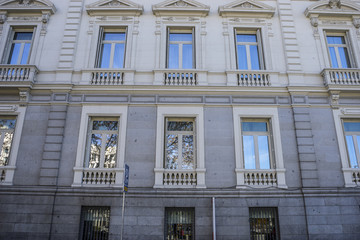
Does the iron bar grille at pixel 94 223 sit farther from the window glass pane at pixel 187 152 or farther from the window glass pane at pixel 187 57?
the window glass pane at pixel 187 57

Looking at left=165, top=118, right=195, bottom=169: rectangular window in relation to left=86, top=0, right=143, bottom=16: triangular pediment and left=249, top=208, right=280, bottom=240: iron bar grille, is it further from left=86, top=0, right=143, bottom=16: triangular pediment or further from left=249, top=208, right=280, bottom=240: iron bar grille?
left=86, top=0, right=143, bottom=16: triangular pediment

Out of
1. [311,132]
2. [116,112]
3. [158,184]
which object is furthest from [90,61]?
[311,132]

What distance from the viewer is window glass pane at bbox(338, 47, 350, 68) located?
13.0m

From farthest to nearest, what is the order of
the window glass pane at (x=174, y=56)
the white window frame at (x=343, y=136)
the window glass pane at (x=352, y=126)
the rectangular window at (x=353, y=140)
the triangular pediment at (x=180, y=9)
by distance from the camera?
the triangular pediment at (x=180, y=9) → the window glass pane at (x=174, y=56) → the window glass pane at (x=352, y=126) → the rectangular window at (x=353, y=140) → the white window frame at (x=343, y=136)

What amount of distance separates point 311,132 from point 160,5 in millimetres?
9264

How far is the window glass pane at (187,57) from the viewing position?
1294cm

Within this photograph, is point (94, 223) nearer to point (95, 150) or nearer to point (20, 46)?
point (95, 150)

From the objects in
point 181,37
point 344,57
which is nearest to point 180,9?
point 181,37

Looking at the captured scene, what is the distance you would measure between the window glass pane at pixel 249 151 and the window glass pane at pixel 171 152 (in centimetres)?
289

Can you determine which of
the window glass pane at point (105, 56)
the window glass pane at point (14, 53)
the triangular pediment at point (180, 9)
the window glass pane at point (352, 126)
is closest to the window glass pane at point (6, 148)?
the window glass pane at point (14, 53)

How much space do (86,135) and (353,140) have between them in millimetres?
11457

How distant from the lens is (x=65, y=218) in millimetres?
10227

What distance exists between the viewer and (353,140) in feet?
38.0

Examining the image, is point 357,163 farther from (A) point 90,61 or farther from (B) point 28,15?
(B) point 28,15
